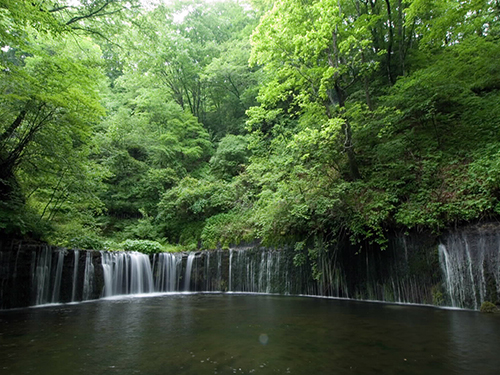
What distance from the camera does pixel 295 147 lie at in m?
8.95

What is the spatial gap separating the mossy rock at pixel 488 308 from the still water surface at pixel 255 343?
620 millimetres

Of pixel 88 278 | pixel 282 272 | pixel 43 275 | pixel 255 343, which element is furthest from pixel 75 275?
pixel 255 343

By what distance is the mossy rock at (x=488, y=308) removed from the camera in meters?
6.02

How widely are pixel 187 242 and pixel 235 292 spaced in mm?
5029

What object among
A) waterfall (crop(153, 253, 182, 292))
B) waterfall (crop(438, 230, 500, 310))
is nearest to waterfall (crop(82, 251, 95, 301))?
waterfall (crop(153, 253, 182, 292))

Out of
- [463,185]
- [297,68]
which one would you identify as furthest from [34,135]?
[463,185]

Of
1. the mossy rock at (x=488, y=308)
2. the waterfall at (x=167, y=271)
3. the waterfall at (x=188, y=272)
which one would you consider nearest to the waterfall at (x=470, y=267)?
the mossy rock at (x=488, y=308)

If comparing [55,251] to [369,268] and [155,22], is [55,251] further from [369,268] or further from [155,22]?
[369,268]

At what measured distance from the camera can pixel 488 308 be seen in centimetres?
607

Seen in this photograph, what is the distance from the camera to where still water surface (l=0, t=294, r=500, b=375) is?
3080mm

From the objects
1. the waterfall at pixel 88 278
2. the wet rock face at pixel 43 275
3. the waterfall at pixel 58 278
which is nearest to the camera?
the wet rock face at pixel 43 275

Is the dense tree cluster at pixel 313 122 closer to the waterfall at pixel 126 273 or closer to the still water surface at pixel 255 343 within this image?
the waterfall at pixel 126 273

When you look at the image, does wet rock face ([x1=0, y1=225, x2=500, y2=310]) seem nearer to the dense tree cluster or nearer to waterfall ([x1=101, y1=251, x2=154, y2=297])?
waterfall ([x1=101, y1=251, x2=154, y2=297])

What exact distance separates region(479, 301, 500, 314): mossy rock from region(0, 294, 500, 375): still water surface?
0.62 meters
